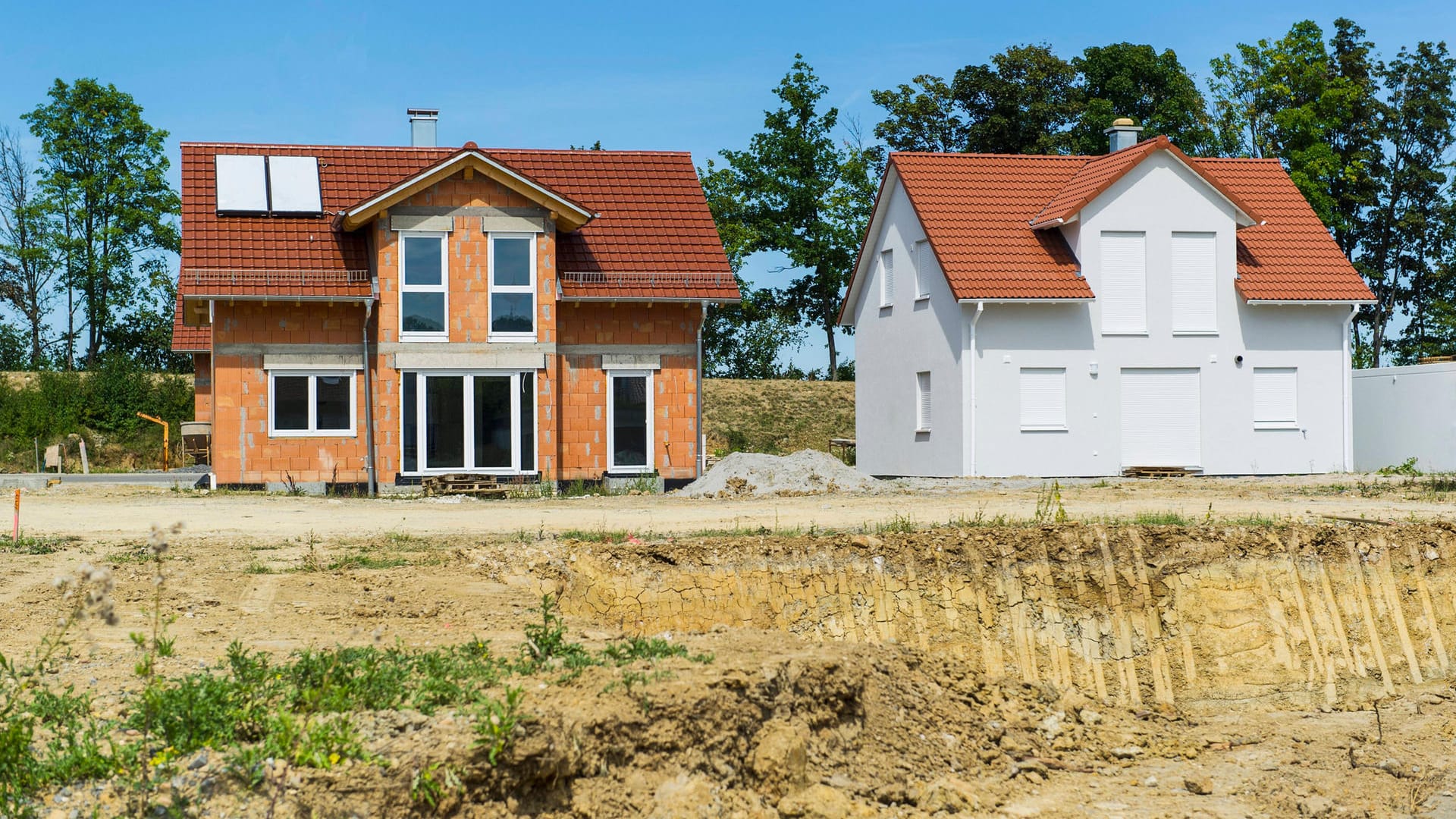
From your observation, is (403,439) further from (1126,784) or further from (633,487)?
(1126,784)

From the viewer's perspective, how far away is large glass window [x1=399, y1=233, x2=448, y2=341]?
22.9 m

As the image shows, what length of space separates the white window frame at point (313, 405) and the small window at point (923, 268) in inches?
450

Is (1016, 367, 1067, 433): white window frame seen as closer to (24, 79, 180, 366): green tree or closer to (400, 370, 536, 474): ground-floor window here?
(400, 370, 536, 474): ground-floor window

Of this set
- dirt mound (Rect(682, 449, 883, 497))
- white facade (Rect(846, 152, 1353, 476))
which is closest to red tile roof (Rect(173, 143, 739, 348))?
dirt mound (Rect(682, 449, 883, 497))

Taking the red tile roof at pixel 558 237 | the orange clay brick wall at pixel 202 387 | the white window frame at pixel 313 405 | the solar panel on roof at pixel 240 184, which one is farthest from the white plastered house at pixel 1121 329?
the orange clay brick wall at pixel 202 387

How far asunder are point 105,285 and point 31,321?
295 centimetres

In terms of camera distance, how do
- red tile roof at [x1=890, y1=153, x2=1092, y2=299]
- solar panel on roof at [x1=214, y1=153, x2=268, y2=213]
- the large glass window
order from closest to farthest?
the large glass window
solar panel on roof at [x1=214, y1=153, x2=268, y2=213]
red tile roof at [x1=890, y1=153, x2=1092, y2=299]

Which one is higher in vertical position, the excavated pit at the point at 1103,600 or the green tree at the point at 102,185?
the green tree at the point at 102,185

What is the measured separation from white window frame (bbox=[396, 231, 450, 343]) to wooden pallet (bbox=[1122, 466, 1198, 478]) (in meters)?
13.0

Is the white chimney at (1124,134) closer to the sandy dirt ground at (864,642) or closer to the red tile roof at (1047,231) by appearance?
the red tile roof at (1047,231)

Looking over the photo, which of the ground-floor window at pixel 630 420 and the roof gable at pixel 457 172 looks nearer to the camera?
the roof gable at pixel 457 172

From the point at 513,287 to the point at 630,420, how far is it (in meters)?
3.18

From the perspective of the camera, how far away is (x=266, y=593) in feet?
34.5

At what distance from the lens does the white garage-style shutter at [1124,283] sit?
85.0ft
